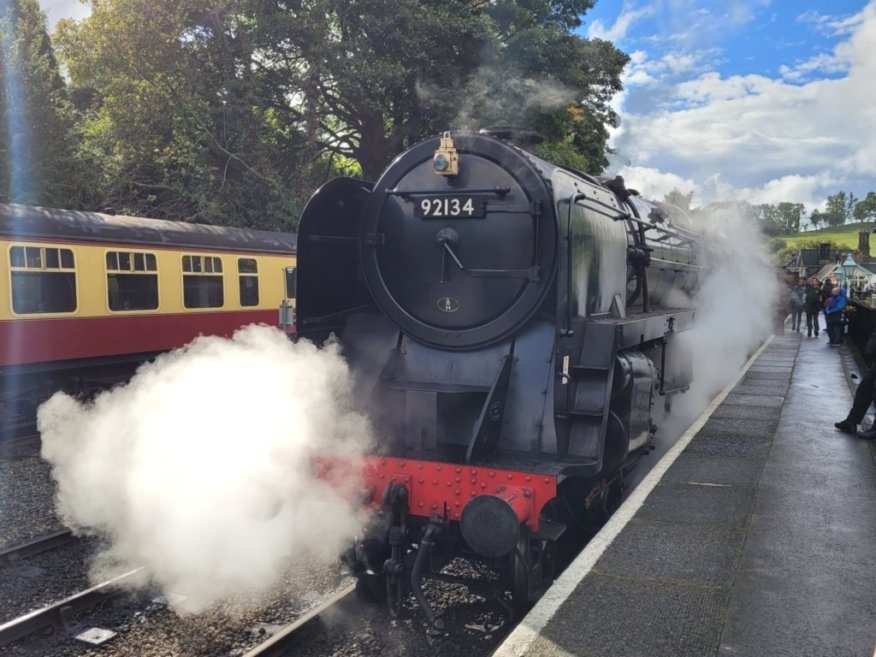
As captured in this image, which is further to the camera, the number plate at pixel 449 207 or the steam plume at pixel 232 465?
the number plate at pixel 449 207

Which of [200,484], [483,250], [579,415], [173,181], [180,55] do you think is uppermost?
[180,55]

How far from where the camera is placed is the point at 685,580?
3.73 meters

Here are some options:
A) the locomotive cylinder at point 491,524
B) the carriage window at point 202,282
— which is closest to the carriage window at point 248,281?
the carriage window at point 202,282

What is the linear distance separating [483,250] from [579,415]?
1194mm

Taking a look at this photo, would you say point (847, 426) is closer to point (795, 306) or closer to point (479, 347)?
point (479, 347)

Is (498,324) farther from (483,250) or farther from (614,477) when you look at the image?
(614,477)

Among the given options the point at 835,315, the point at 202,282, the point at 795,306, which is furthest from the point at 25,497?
the point at 795,306

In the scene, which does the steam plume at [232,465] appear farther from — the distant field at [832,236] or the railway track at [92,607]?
the distant field at [832,236]

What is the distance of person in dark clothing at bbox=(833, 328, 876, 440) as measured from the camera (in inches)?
269

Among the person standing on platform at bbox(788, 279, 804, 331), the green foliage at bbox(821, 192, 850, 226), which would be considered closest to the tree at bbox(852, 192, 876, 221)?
the green foliage at bbox(821, 192, 850, 226)

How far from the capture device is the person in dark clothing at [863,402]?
6.82 m

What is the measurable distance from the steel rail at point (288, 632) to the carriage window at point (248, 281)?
858cm

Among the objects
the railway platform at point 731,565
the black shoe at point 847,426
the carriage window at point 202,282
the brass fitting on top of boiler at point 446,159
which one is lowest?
the railway platform at point 731,565

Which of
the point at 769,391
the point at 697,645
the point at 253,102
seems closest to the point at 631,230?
the point at 697,645
